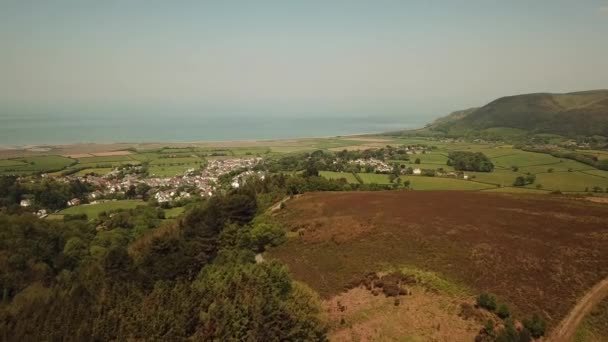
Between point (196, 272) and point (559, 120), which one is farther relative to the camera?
point (559, 120)

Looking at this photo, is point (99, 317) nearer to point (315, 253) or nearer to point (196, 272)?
point (196, 272)

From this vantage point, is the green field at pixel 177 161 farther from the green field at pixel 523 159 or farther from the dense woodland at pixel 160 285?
the green field at pixel 523 159

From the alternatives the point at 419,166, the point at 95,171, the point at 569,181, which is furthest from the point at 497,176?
the point at 95,171

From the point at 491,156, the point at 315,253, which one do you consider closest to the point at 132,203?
the point at 315,253

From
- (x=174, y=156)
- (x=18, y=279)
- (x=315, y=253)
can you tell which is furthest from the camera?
(x=174, y=156)

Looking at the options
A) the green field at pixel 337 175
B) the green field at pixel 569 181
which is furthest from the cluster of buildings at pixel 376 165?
the green field at pixel 569 181

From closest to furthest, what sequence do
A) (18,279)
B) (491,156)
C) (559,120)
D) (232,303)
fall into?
(232,303) → (18,279) → (491,156) → (559,120)

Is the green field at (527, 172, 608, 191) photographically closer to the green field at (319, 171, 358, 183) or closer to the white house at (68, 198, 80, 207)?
the green field at (319, 171, 358, 183)

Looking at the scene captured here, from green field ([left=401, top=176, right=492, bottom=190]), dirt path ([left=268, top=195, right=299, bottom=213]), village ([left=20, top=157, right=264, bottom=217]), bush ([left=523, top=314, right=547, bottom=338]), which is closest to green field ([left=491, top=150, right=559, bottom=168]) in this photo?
green field ([left=401, top=176, right=492, bottom=190])
